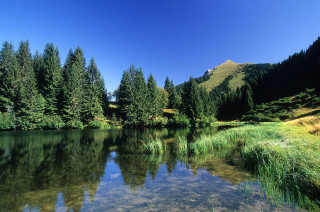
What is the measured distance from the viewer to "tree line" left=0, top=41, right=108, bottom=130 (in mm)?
42625

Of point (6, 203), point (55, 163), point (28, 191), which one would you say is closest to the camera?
point (6, 203)

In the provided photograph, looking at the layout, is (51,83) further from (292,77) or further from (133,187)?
(292,77)

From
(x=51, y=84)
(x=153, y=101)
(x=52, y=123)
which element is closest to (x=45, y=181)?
(x=52, y=123)

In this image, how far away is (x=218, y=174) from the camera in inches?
325

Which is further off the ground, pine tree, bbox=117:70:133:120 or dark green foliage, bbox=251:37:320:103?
dark green foliage, bbox=251:37:320:103

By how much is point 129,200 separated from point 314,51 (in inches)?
4293

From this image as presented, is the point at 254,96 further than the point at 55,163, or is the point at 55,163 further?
the point at 254,96

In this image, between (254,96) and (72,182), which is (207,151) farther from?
(254,96)

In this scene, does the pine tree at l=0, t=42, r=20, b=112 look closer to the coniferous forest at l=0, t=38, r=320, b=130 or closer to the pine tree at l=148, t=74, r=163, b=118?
the coniferous forest at l=0, t=38, r=320, b=130

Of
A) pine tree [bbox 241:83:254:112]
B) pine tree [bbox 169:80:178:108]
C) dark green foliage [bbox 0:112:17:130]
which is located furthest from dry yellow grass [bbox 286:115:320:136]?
pine tree [bbox 169:80:178:108]

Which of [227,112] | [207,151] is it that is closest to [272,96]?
[227,112]

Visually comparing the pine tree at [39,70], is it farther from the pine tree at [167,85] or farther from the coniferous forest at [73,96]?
the pine tree at [167,85]

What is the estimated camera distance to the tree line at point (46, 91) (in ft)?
140

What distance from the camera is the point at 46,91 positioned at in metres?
54.2
